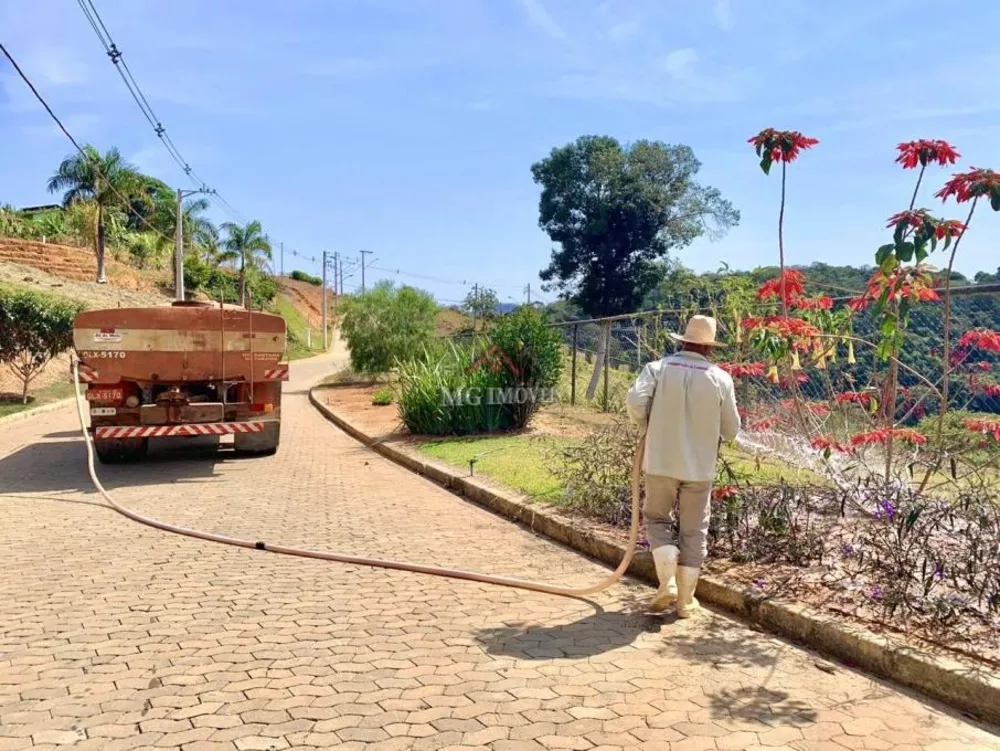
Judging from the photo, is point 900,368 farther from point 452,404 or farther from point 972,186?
point 452,404

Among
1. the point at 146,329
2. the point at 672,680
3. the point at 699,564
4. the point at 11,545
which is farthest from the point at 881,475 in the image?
the point at 146,329

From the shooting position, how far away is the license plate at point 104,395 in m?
9.50

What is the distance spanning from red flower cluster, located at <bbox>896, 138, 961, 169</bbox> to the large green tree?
22883mm

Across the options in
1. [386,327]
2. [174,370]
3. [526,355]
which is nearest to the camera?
[174,370]

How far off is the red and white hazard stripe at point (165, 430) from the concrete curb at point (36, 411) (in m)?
7.08

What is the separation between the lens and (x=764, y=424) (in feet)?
21.9

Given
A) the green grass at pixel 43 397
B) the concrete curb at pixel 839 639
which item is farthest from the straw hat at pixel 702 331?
the green grass at pixel 43 397

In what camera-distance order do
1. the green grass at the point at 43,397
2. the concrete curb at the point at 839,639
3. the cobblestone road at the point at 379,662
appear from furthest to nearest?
the green grass at the point at 43,397 → the concrete curb at the point at 839,639 → the cobblestone road at the point at 379,662

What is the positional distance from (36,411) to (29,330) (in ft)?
6.72

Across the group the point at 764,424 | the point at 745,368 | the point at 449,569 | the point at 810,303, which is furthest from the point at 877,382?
the point at 449,569

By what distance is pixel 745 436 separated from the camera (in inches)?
291

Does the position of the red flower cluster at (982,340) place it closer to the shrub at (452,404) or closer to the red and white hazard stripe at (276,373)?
the shrub at (452,404)

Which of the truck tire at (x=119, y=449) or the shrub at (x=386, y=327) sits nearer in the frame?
the truck tire at (x=119, y=449)

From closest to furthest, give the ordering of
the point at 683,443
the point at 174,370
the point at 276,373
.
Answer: the point at 683,443 < the point at 174,370 < the point at 276,373
